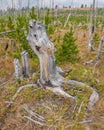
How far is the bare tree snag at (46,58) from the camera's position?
7.55m

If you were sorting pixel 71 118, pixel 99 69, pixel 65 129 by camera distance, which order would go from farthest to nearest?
pixel 99 69, pixel 71 118, pixel 65 129

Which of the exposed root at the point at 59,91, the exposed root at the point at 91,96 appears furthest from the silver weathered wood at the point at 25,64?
the exposed root at the point at 91,96

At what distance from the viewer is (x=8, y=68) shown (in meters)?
10.8

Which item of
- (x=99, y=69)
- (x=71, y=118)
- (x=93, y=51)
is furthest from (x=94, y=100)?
(x=93, y=51)

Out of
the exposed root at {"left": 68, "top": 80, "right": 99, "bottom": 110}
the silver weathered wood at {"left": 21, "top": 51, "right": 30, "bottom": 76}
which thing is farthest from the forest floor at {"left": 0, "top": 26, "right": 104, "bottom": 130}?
the silver weathered wood at {"left": 21, "top": 51, "right": 30, "bottom": 76}

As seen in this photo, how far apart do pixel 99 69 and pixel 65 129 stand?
5039 millimetres

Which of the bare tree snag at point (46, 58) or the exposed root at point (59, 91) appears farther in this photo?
the bare tree snag at point (46, 58)

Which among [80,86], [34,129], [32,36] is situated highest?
[32,36]

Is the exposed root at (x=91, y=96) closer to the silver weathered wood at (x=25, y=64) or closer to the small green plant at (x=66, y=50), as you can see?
the silver weathered wood at (x=25, y=64)

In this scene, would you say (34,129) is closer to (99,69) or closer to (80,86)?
(80,86)

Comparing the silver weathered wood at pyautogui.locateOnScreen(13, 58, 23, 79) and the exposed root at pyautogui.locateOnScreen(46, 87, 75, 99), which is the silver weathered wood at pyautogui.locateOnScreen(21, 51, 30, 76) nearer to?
the silver weathered wood at pyautogui.locateOnScreen(13, 58, 23, 79)

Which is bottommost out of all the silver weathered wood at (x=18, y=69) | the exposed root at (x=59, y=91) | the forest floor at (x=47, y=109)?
the forest floor at (x=47, y=109)

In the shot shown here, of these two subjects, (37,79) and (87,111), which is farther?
(37,79)

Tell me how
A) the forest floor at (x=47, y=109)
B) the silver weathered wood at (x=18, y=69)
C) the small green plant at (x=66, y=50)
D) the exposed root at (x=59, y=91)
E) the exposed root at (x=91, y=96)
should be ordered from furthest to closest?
the small green plant at (x=66, y=50) → the silver weathered wood at (x=18, y=69) → the exposed root at (x=59, y=91) → the exposed root at (x=91, y=96) → the forest floor at (x=47, y=109)
